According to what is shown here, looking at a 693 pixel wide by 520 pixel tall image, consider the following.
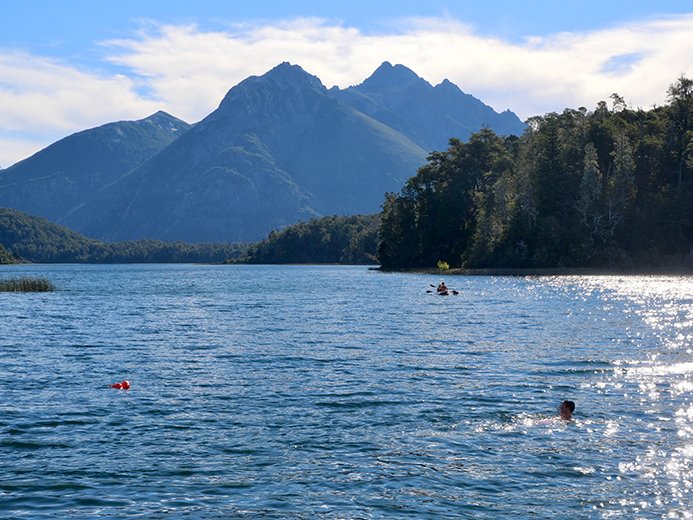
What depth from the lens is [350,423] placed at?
28.2m

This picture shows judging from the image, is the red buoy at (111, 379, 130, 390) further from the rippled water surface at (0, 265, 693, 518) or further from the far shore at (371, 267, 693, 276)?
the far shore at (371, 267, 693, 276)

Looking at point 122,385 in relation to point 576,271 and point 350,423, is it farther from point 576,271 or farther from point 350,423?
point 576,271

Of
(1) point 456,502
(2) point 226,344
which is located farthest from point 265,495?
(2) point 226,344

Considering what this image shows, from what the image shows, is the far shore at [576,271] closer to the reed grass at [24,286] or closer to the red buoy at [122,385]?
the reed grass at [24,286]

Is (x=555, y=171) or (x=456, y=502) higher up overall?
(x=555, y=171)

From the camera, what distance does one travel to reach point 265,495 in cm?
2012

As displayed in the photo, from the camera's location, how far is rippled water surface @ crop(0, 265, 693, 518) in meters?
19.9

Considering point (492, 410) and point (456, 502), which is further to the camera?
point (492, 410)

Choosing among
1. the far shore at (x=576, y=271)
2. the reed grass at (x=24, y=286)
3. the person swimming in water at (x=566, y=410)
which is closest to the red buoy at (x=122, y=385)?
the person swimming in water at (x=566, y=410)

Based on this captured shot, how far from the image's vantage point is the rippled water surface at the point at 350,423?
1991 centimetres

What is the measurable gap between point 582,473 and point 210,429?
13680mm

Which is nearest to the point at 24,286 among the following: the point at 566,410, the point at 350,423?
the point at 350,423

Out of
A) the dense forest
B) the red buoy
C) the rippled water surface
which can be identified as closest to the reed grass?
the rippled water surface

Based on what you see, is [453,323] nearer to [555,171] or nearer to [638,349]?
[638,349]
